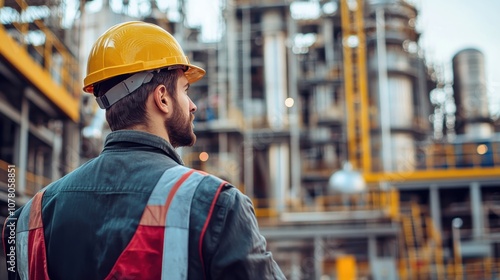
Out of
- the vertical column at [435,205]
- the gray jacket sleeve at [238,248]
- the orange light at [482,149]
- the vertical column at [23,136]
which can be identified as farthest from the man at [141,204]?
the orange light at [482,149]

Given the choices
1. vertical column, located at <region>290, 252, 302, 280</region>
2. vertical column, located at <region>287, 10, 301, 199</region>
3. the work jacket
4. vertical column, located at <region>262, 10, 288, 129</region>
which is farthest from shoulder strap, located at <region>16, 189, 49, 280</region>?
vertical column, located at <region>262, 10, 288, 129</region>

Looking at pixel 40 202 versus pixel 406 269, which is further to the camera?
pixel 406 269

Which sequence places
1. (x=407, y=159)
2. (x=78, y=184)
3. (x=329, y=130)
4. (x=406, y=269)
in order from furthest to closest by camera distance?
(x=329, y=130)
(x=407, y=159)
(x=406, y=269)
(x=78, y=184)

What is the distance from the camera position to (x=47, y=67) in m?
14.2

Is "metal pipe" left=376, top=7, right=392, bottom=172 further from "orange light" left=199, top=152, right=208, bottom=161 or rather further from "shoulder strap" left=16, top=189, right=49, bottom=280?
"shoulder strap" left=16, top=189, right=49, bottom=280

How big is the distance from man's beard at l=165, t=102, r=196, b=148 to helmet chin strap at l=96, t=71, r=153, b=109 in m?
0.11

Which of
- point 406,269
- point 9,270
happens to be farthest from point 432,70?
point 9,270

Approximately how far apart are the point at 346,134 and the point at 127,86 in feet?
88.9

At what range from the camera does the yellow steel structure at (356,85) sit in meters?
26.5

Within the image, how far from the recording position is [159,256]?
5.35 feet

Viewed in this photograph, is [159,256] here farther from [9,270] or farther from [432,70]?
[432,70]

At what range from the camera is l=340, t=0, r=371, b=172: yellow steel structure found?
2645 centimetres

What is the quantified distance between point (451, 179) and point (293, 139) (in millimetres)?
5921

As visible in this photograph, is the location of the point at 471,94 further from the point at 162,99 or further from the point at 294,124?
the point at 162,99
